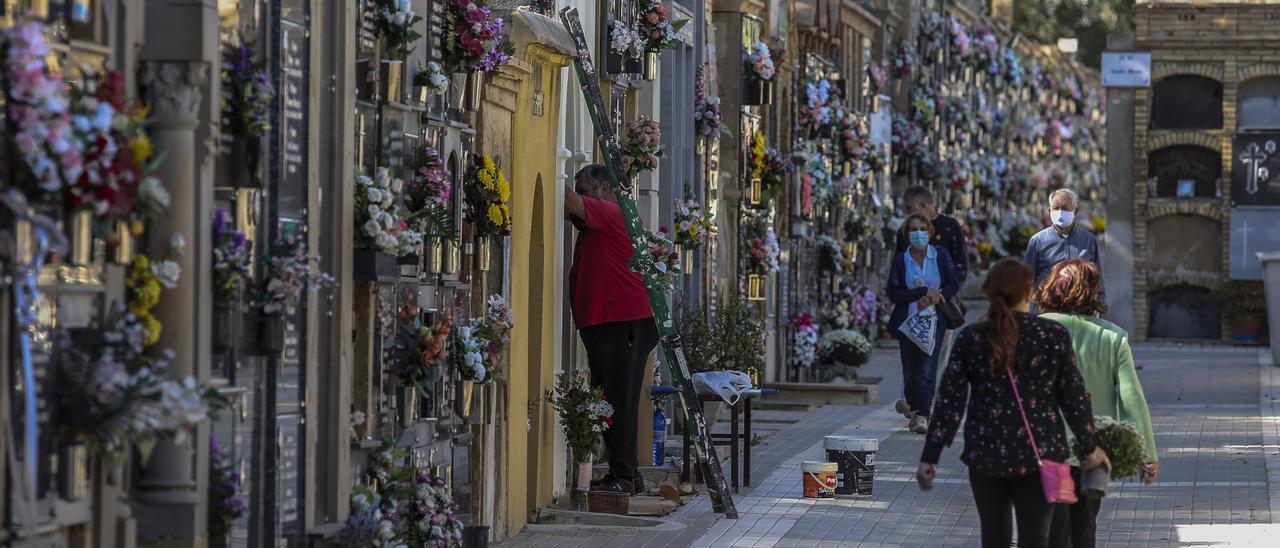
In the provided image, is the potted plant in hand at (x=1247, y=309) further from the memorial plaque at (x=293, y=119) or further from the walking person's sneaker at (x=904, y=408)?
the memorial plaque at (x=293, y=119)

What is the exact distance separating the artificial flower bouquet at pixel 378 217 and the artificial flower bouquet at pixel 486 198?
60.8 inches

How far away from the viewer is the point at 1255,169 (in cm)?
3353

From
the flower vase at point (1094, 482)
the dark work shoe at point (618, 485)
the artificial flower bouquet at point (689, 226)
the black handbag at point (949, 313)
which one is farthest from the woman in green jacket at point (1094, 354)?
the artificial flower bouquet at point (689, 226)

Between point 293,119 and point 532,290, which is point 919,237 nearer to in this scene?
point 532,290

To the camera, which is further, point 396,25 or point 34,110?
point 396,25

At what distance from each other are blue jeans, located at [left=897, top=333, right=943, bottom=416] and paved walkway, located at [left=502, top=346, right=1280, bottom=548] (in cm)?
28

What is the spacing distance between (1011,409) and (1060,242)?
6980 mm

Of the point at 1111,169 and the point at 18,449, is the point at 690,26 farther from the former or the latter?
the point at 1111,169

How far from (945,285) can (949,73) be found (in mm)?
20612

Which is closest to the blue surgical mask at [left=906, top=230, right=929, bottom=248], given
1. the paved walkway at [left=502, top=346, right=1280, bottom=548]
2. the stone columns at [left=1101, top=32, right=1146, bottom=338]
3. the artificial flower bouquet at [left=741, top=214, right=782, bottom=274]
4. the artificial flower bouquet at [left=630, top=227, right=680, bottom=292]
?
the paved walkway at [left=502, top=346, right=1280, bottom=548]

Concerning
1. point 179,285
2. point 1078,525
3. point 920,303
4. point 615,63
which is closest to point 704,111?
point 920,303

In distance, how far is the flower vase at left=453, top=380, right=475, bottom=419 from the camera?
34.9 ft

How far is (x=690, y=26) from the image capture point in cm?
1811

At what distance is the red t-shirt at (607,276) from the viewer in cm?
1286
